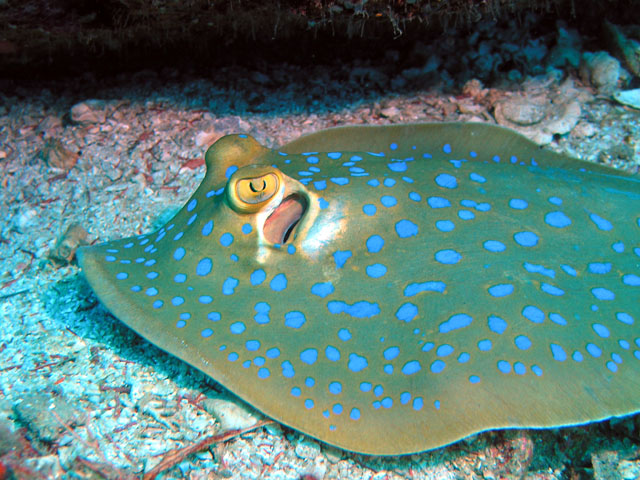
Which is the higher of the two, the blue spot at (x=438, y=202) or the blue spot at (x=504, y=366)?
the blue spot at (x=438, y=202)

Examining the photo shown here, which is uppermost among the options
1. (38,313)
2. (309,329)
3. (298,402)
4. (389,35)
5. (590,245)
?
(389,35)

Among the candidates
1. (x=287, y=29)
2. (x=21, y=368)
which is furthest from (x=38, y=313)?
(x=287, y=29)

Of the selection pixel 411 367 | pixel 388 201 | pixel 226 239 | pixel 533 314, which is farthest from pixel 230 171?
pixel 533 314

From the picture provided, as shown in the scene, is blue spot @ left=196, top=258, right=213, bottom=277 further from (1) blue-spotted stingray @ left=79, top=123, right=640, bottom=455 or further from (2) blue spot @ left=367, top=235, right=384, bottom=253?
(2) blue spot @ left=367, top=235, right=384, bottom=253

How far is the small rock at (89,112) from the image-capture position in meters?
5.79

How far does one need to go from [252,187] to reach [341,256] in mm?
749

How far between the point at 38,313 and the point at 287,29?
14.6 feet

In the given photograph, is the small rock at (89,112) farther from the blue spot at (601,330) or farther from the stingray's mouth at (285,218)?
the blue spot at (601,330)

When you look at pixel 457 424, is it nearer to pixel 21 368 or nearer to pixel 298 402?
pixel 298 402

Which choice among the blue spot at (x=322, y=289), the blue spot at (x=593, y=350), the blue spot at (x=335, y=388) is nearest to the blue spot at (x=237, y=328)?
the blue spot at (x=322, y=289)

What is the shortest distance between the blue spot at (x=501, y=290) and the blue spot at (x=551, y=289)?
0.22 metres

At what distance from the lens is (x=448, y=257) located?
9.25ft

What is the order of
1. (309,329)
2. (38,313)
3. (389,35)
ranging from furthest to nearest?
(389,35) → (38,313) → (309,329)

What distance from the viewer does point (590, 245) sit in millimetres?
2969
